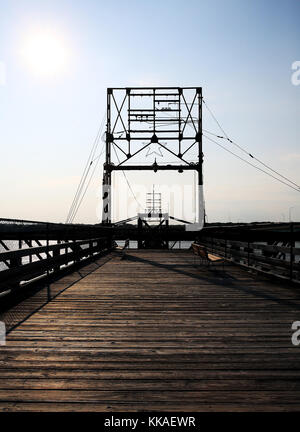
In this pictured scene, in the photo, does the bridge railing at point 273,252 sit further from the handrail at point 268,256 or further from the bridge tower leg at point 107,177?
the bridge tower leg at point 107,177

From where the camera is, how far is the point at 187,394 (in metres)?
2.92

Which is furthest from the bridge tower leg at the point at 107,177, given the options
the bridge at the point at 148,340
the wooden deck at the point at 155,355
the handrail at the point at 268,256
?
the wooden deck at the point at 155,355

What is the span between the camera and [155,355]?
12.5 ft

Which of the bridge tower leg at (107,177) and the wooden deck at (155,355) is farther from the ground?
the bridge tower leg at (107,177)

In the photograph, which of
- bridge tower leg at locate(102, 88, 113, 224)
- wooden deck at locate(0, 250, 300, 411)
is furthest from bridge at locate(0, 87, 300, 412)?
bridge tower leg at locate(102, 88, 113, 224)

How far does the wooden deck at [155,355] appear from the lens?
284cm

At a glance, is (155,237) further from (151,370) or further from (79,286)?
(151,370)

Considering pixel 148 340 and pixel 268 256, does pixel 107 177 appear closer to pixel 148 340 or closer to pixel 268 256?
pixel 268 256

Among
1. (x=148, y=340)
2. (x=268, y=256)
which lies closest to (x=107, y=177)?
(x=268, y=256)

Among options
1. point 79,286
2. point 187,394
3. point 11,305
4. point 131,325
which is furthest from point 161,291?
point 187,394

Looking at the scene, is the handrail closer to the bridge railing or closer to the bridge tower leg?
the bridge railing

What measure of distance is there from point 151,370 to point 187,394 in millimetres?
581
